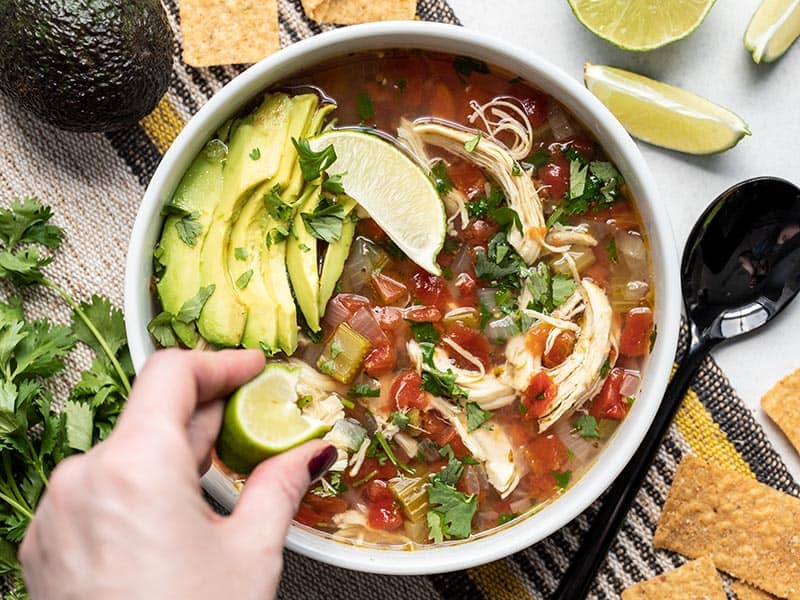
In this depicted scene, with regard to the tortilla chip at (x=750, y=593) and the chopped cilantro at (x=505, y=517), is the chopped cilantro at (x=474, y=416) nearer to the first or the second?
the chopped cilantro at (x=505, y=517)

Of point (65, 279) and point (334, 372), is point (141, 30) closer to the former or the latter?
point (65, 279)

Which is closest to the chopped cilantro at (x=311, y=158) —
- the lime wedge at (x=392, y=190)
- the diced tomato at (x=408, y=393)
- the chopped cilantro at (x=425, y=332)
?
the lime wedge at (x=392, y=190)

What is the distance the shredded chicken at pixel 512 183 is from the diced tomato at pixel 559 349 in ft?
0.82

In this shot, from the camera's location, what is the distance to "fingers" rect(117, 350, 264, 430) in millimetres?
1670

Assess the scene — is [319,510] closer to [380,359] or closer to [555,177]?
[380,359]

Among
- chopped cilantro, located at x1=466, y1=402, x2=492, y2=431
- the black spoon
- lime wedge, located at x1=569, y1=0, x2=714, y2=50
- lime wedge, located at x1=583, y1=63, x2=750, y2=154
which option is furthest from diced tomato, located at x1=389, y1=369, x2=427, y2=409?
lime wedge, located at x1=569, y1=0, x2=714, y2=50

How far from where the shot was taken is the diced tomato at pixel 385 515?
2.66 metres

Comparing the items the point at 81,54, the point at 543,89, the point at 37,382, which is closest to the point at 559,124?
the point at 543,89

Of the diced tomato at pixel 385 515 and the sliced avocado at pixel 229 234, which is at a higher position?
the sliced avocado at pixel 229 234

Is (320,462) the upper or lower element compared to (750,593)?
upper

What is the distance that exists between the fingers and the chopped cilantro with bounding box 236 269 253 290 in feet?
1.73

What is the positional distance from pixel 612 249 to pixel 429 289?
0.53 meters

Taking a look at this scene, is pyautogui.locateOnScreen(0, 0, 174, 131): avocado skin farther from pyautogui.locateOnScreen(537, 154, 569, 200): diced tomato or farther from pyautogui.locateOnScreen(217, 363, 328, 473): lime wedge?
pyautogui.locateOnScreen(537, 154, 569, 200): diced tomato

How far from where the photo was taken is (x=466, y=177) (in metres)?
2.62
